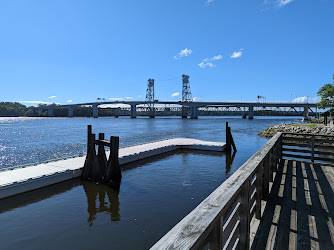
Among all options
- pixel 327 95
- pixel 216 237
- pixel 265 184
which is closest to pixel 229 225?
pixel 216 237

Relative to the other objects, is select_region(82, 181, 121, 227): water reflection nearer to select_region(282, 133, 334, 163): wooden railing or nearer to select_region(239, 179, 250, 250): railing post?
select_region(239, 179, 250, 250): railing post

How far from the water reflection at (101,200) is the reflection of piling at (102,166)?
0.47 m

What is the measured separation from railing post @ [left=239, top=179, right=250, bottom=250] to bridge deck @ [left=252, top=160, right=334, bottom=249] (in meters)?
0.46

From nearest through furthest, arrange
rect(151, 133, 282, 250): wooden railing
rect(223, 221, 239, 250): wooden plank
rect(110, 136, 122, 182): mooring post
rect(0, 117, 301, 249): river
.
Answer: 1. rect(151, 133, 282, 250): wooden railing
2. rect(223, 221, 239, 250): wooden plank
3. rect(0, 117, 301, 249): river
4. rect(110, 136, 122, 182): mooring post

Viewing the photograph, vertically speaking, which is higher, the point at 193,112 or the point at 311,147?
the point at 193,112

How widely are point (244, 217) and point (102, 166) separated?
1020 centimetres

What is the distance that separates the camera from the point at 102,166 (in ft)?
40.5

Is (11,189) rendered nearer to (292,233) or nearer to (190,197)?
(190,197)

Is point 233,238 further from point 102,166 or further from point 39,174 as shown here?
point 39,174

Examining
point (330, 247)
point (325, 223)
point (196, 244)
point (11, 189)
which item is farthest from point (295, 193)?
point (11, 189)

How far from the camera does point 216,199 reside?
2.39 metres

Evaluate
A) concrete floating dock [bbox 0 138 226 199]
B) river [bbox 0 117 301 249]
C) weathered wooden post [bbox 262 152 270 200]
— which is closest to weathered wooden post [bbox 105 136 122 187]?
river [bbox 0 117 301 249]

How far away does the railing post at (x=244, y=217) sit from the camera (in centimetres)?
323

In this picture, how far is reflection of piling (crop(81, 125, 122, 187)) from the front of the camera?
11844 mm
